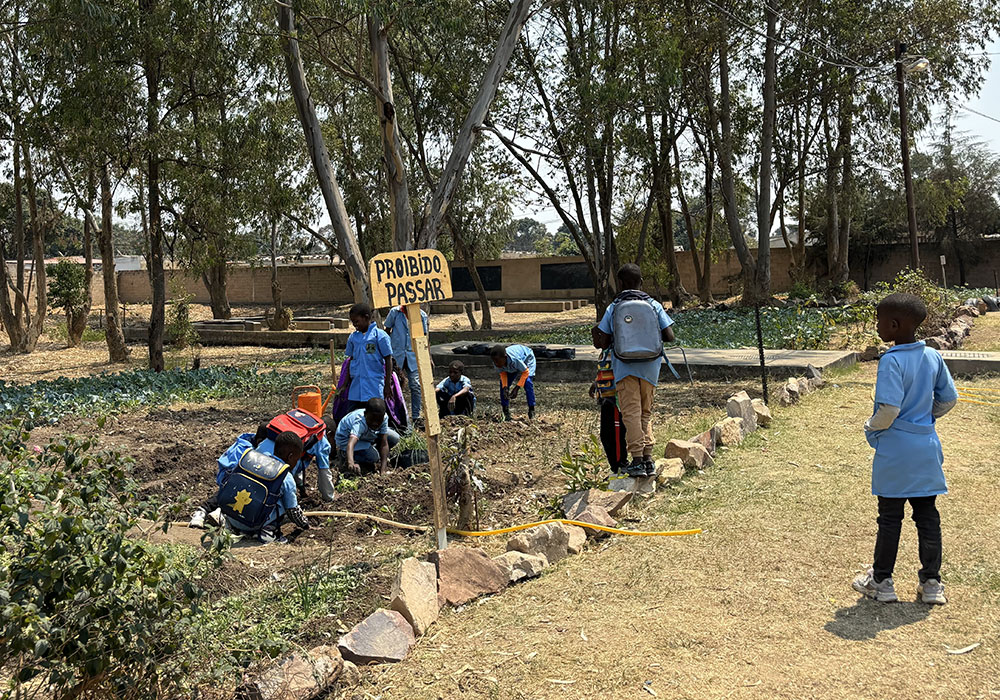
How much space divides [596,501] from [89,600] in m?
3.57

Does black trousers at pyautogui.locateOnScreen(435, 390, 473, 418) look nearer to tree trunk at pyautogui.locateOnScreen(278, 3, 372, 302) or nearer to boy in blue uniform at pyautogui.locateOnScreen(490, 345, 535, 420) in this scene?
boy in blue uniform at pyautogui.locateOnScreen(490, 345, 535, 420)

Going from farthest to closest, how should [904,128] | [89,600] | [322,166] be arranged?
1. [904,128]
2. [322,166]
3. [89,600]

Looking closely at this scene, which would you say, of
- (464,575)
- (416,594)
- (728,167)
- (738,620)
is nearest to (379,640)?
(416,594)

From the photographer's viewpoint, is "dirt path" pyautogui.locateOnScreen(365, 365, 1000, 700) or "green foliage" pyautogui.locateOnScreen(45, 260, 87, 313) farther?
"green foliage" pyautogui.locateOnScreen(45, 260, 87, 313)

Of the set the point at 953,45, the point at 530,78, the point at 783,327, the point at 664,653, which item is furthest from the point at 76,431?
the point at 953,45

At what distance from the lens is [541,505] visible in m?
6.86

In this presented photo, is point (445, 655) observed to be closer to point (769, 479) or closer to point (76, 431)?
point (769, 479)

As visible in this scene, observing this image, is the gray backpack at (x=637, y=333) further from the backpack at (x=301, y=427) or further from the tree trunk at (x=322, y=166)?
the tree trunk at (x=322, y=166)

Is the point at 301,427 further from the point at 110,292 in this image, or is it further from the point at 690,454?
the point at 110,292

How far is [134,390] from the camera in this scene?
1358cm

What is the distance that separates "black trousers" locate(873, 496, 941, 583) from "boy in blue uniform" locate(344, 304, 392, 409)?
→ 5203 millimetres

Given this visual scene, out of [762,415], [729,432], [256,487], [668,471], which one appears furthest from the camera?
[762,415]

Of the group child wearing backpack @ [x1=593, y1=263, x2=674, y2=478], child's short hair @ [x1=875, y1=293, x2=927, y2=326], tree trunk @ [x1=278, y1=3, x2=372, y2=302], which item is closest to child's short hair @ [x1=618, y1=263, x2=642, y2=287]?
child wearing backpack @ [x1=593, y1=263, x2=674, y2=478]

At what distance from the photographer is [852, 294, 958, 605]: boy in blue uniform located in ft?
14.2
